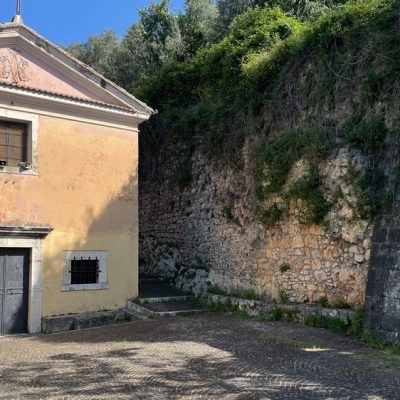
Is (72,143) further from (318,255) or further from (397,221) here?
(397,221)

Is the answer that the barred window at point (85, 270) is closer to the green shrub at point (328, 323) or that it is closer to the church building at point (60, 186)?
the church building at point (60, 186)

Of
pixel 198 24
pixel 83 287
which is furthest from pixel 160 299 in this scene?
pixel 198 24

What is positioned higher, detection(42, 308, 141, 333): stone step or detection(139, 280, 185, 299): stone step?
detection(139, 280, 185, 299): stone step

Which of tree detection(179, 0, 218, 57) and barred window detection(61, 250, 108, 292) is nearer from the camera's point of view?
barred window detection(61, 250, 108, 292)

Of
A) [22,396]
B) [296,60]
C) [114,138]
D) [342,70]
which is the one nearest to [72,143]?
[114,138]

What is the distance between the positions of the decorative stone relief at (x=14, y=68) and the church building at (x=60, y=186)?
2cm

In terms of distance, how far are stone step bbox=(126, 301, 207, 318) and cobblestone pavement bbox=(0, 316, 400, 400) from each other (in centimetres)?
159

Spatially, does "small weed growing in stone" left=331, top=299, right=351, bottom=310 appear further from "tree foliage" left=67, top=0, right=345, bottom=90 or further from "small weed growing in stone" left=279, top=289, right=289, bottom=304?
"tree foliage" left=67, top=0, right=345, bottom=90

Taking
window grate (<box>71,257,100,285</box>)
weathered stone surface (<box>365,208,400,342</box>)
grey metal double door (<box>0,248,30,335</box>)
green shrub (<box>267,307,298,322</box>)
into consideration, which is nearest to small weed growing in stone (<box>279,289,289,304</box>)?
green shrub (<box>267,307,298,322</box>)

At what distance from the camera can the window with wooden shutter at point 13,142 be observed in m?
10.8

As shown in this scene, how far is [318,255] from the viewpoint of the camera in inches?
380

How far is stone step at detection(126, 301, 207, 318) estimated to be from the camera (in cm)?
1110

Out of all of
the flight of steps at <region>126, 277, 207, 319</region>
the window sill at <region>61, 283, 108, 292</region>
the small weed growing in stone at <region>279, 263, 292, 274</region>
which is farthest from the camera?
the flight of steps at <region>126, 277, 207, 319</region>

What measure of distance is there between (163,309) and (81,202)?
3.15 meters
